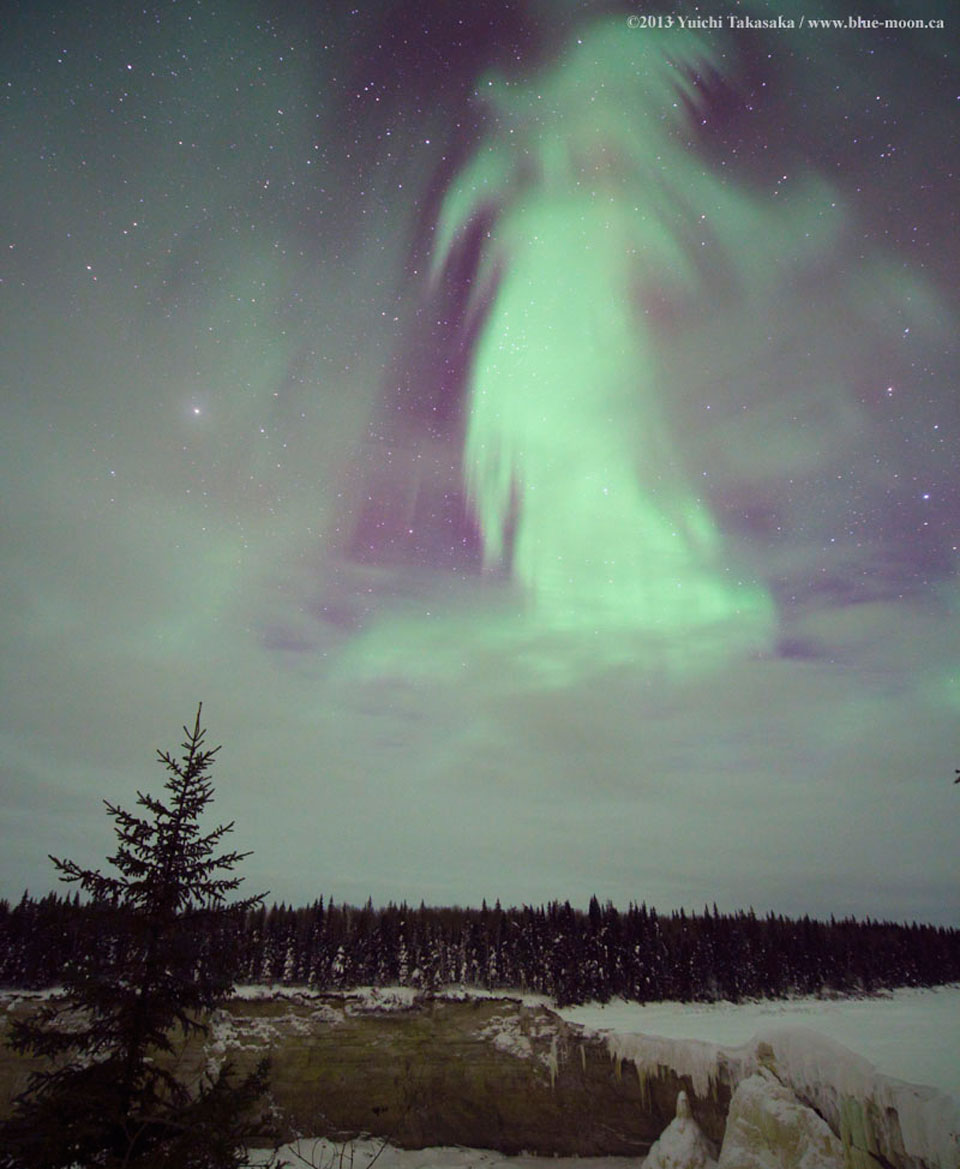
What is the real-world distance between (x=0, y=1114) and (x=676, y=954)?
7458 centimetres

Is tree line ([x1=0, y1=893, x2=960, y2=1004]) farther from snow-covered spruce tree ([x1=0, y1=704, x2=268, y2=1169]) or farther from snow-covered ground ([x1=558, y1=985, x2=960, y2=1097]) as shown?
snow-covered spruce tree ([x1=0, y1=704, x2=268, y2=1169])

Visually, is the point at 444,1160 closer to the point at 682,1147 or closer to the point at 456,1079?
the point at 456,1079

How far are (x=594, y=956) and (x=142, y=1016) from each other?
90733 millimetres

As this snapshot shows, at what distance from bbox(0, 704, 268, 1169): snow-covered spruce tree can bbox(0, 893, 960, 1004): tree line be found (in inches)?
3119

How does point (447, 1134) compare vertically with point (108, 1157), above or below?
below

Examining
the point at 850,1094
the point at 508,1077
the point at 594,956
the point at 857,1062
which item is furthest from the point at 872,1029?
the point at 594,956

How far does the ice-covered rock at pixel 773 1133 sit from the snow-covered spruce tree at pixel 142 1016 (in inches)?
1109

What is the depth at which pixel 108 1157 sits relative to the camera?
8516mm

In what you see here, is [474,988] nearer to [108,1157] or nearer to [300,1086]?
[300,1086]

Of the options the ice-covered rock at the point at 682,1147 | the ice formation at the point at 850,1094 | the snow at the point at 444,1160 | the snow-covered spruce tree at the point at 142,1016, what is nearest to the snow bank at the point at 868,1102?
the ice formation at the point at 850,1094

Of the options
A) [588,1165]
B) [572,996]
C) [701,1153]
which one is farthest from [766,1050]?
[572,996]

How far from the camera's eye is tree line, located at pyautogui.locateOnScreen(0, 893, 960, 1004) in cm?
8269

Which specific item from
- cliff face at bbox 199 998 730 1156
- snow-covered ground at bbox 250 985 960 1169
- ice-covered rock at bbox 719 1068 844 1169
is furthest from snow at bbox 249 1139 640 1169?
ice-covered rock at bbox 719 1068 844 1169

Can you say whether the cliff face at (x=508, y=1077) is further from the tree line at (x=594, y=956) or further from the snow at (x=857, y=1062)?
the tree line at (x=594, y=956)
